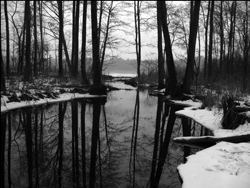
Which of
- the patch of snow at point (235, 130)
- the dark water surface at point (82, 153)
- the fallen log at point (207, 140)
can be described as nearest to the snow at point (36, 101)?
the dark water surface at point (82, 153)

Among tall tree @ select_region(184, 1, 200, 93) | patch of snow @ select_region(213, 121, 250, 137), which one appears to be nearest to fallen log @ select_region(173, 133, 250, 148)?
patch of snow @ select_region(213, 121, 250, 137)

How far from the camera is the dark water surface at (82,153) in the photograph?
109 inches

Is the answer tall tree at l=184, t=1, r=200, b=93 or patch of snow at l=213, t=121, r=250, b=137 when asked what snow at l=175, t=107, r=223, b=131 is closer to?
patch of snow at l=213, t=121, r=250, b=137

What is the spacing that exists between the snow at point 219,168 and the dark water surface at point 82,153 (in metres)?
0.24

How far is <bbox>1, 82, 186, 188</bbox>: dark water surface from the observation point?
9.05 feet

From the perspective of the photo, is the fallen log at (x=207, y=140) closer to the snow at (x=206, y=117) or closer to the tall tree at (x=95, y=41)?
the snow at (x=206, y=117)

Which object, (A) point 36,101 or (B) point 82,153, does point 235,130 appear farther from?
(A) point 36,101

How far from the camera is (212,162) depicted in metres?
2.99

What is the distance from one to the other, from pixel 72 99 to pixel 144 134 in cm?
633

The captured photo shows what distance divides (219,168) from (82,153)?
215 cm

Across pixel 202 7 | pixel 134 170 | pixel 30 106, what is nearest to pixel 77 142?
pixel 134 170

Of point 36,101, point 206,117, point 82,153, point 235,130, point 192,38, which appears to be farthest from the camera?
point 192,38

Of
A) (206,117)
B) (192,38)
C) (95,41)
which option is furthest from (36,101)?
(192,38)

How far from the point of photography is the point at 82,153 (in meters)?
3.66
